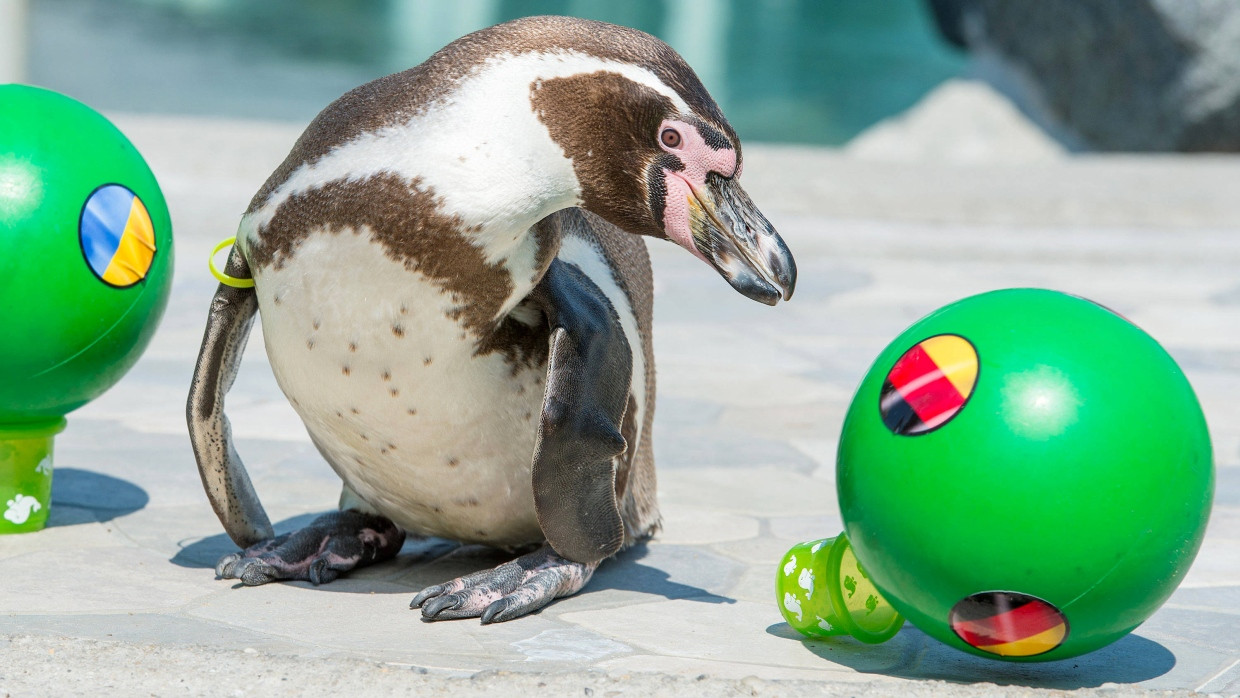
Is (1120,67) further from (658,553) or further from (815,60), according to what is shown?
(815,60)

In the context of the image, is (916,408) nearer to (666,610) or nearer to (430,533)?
(666,610)

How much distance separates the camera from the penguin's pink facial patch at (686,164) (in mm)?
2752

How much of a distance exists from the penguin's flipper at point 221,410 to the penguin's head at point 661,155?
0.80m

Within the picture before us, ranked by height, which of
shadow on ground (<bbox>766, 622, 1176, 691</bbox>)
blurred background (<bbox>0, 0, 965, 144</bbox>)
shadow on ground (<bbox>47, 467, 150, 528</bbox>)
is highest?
shadow on ground (<bbox>47, 467, 150, 528</bbox>)

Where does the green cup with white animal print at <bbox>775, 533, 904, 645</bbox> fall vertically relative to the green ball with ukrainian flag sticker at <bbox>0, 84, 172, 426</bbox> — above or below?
below

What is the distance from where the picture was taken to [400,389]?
2959 millimetres

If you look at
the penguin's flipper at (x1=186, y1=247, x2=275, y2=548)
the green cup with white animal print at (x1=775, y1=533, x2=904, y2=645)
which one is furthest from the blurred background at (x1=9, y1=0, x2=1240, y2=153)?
the green cup with white animal print at (x1=775, y1=533, x2=904, y2=645)

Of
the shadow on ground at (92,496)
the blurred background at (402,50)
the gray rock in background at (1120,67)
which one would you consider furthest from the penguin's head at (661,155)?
the blurred background at (402,50)

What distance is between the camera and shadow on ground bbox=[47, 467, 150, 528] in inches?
147

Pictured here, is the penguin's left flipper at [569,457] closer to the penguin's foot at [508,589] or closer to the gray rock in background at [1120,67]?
the penguin's foot at [508,589]

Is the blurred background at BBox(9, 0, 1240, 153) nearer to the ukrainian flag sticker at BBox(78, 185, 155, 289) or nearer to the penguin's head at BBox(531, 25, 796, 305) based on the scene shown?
the ukrainian flag sticker at BBox(78, 185, 155, 289)

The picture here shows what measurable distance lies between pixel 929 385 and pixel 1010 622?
42 centimetres

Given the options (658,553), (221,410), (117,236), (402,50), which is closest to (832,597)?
(658,553)

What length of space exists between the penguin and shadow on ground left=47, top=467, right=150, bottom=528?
2.03 feet
